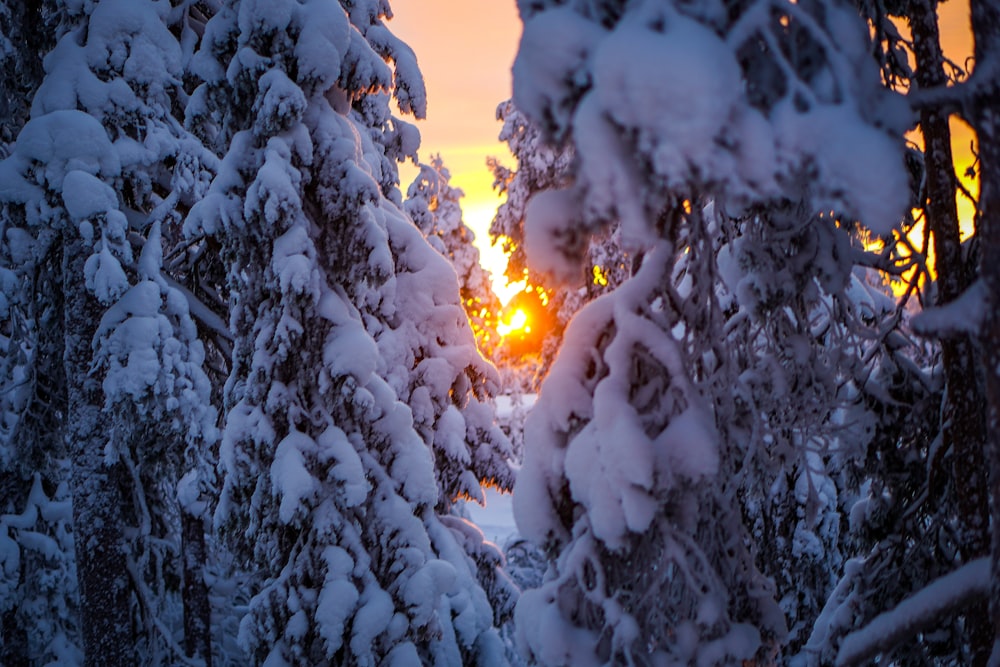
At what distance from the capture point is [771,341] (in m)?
4.88

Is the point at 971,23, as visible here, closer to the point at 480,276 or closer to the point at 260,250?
the point at 260,250

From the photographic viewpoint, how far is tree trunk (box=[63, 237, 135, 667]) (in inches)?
347

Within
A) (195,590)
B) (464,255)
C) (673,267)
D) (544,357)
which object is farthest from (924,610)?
(464,255)

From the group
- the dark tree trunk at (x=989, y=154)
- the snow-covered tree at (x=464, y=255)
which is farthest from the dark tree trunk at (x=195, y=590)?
the dark tree trunk at (x=989, y=154)

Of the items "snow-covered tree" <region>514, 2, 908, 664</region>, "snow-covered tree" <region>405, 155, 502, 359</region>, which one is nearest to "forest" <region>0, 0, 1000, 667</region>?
"snow-covered tree" <region>514, 2, 908, 664</region>

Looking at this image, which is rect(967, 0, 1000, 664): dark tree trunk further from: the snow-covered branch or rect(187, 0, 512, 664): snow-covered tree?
rect(187, 0, 512, 664): snow-covered tree

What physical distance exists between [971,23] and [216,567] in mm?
14177

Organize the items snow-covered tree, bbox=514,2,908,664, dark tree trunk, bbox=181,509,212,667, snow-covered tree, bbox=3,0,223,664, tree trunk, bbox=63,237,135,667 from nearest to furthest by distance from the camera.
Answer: snow-covered tree, bbox=514,2,908,664
snow-covered tree, bbox=3,0,223,664
tree trunk, bbox=63,237,135,667
dark tree trunk, bbox=181,509,212,667

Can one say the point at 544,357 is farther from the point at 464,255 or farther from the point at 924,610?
the point at 924,610

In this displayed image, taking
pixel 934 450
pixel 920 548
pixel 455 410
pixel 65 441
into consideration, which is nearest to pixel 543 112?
pixel 934 450

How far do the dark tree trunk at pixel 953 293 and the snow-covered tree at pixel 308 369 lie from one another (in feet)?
15.6

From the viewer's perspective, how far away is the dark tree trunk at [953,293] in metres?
4.33

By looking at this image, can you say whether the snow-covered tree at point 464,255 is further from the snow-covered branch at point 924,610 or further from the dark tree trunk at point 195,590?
the snow-covered branch at point 924,610

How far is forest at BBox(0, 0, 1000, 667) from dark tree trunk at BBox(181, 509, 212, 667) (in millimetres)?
49
